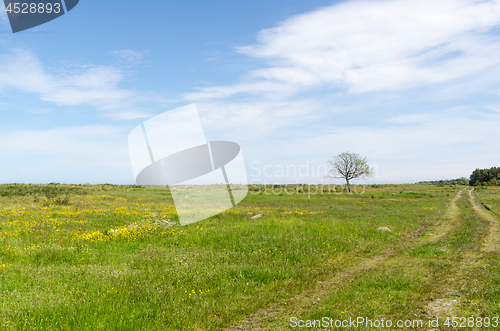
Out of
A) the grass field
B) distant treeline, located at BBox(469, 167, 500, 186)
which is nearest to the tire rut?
the grass field

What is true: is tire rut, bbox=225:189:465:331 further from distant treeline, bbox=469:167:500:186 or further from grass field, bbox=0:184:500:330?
distant treeline, bbox=469:167:500:186

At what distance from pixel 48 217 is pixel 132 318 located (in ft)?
59.6

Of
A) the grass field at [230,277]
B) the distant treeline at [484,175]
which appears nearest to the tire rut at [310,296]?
the grass field at [230,277]

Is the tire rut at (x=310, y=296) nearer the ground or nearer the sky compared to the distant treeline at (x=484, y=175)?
nearer the sky

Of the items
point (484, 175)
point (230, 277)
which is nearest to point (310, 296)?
point (230, 277)

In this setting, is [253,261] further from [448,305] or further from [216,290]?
[448,305]

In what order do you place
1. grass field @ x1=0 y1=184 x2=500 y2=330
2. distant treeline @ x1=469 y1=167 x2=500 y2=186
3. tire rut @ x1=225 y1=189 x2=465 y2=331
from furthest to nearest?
distant treeline @ x1=469 y1=167 x2=500 y2=186, grass field @ x1=0 y1=184 x2=500 y2=330, tire rut @ x1=225 y1=189 x2=465 y2=331

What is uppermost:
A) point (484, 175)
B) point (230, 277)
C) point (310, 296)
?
point (230, 277)

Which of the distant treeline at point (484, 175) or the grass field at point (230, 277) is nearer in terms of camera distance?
the grass field at point (230, 277)

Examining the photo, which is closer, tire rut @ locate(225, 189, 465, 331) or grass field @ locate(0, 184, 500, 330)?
tire rut @ locate(225, 189, 465, 331)

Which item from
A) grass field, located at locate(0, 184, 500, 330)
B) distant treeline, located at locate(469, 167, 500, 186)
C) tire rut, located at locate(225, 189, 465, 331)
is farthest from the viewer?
distant treeline, located at locate(469, 167, 500, 186)

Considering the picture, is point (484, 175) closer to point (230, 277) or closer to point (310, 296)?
point (310, 296)

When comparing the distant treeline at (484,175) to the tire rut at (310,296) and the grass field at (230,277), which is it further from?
the tire rut at (310,296)

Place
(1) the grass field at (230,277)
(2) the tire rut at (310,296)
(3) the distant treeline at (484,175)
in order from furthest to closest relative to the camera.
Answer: (3) the distant treeline at (484,175), (1) the grass field at (230,277), (2) the tire rut at (310,296)
